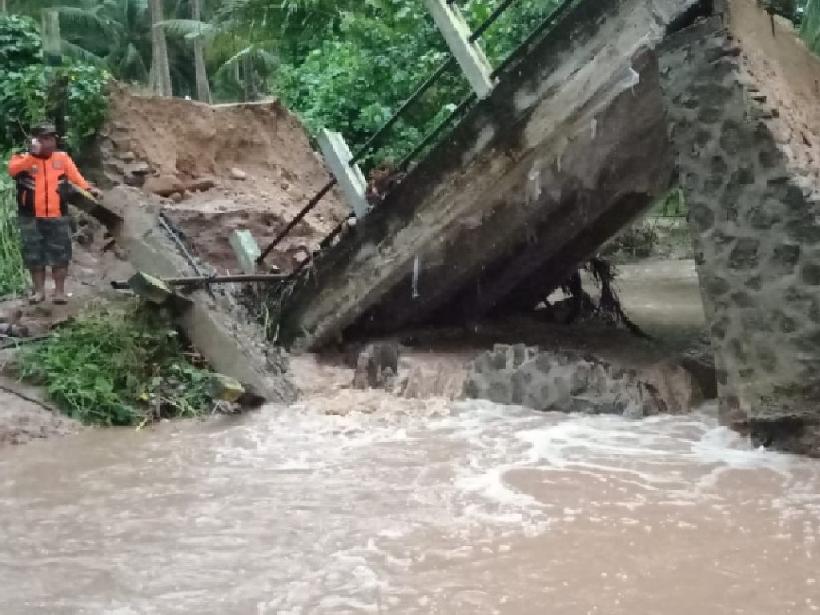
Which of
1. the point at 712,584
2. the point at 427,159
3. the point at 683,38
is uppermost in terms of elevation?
the point at 683,38

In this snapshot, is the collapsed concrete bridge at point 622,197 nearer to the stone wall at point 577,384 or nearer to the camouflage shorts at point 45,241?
the stone wall at point 577,384

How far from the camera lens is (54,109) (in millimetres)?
9414

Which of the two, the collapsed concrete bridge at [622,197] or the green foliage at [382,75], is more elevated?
the green foliage at [382,75]

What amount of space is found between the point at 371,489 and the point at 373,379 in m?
2.32

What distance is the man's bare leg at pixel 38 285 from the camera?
7.67 metres

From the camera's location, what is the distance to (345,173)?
741 centimetres

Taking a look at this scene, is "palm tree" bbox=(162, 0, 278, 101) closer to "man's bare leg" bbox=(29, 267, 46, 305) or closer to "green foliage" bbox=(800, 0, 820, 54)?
"green foliage" bbox=(800, 0, 820, 54)

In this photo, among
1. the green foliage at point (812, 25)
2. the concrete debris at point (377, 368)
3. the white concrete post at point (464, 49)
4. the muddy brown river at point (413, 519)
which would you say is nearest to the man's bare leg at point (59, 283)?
the muddy brown river at point (413, 519)

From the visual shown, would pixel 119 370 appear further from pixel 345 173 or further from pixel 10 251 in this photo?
pixel 10 251

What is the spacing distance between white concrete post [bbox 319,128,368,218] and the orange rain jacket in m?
2.14

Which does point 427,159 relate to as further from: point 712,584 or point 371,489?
point 712,584

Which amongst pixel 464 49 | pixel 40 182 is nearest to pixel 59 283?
pixel 40 182

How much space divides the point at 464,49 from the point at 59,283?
13.0ft

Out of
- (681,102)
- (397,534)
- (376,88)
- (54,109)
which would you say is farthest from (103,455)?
(376,88)
